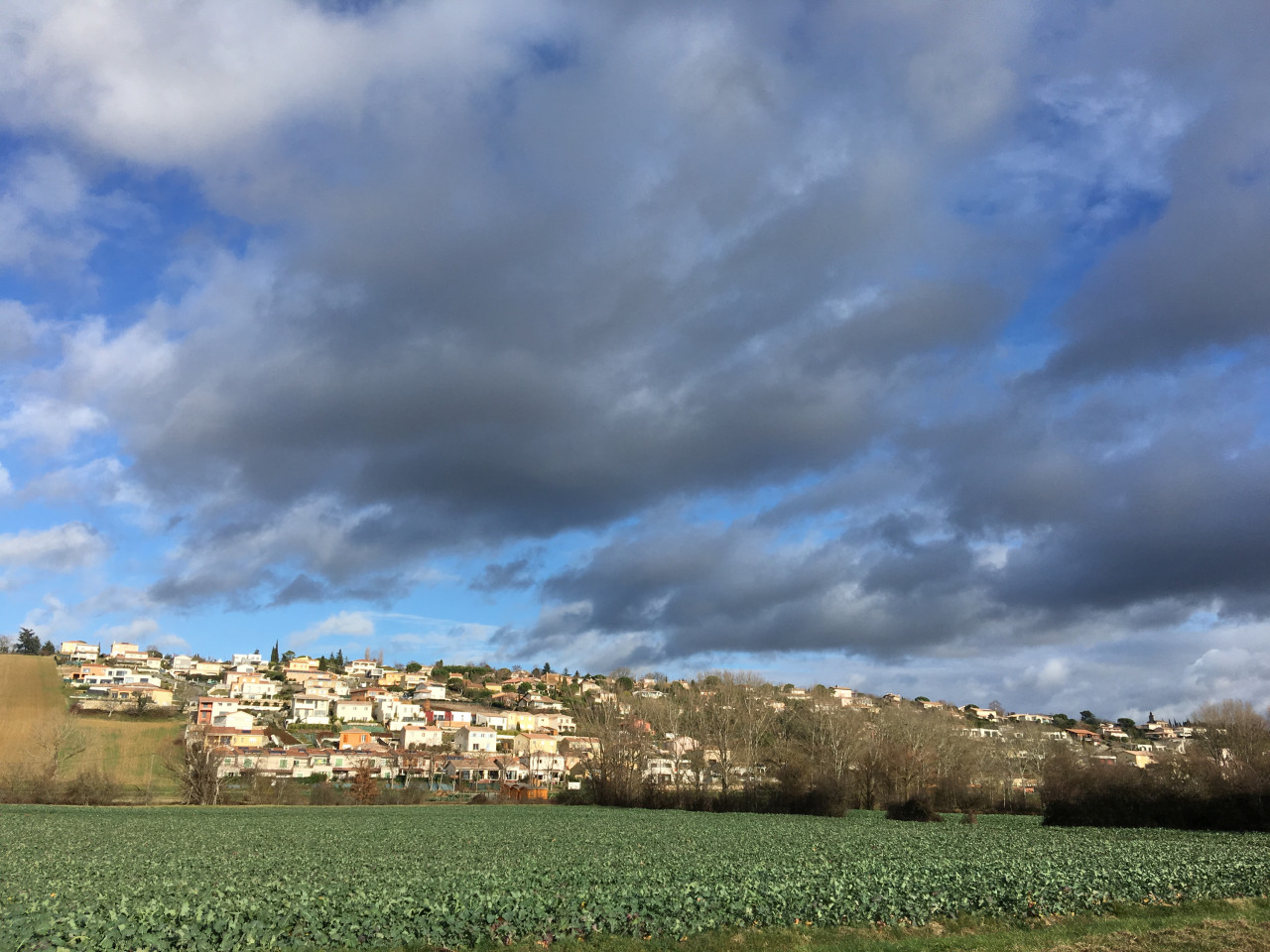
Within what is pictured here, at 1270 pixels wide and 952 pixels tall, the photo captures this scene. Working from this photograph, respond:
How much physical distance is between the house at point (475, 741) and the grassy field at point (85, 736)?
49.0 m

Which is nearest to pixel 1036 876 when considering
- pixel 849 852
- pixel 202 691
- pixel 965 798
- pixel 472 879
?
pixel 849 852

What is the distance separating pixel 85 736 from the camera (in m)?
107

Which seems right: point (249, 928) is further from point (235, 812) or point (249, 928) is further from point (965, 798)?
point (965, 798)

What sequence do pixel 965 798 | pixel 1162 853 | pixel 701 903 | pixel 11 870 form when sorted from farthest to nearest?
pixel 965 798, pixel 1162 853, pixel 11 870, pixel 701 903

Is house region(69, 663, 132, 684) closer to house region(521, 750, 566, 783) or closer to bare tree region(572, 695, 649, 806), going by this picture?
house region(521, 750, 566, 783)

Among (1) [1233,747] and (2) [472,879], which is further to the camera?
(1) [1233,747]

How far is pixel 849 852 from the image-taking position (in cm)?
3048

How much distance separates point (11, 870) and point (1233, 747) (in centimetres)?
8179

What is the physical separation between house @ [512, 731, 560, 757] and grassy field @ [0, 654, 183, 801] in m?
57.9

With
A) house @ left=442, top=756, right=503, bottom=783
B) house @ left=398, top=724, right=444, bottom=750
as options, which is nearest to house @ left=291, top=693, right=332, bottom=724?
house @ left=398, top=724, right=444, bottom=750

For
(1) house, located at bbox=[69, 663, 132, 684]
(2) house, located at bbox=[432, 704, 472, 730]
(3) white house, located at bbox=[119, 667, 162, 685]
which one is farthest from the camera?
(3) white house, located at bbox=[119, 667, 162, 685]

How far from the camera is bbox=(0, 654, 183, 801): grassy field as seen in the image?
88.6m

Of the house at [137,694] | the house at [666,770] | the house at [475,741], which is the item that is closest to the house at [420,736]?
the house at [475,741]

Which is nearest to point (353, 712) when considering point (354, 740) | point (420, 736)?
point (420, 736)
